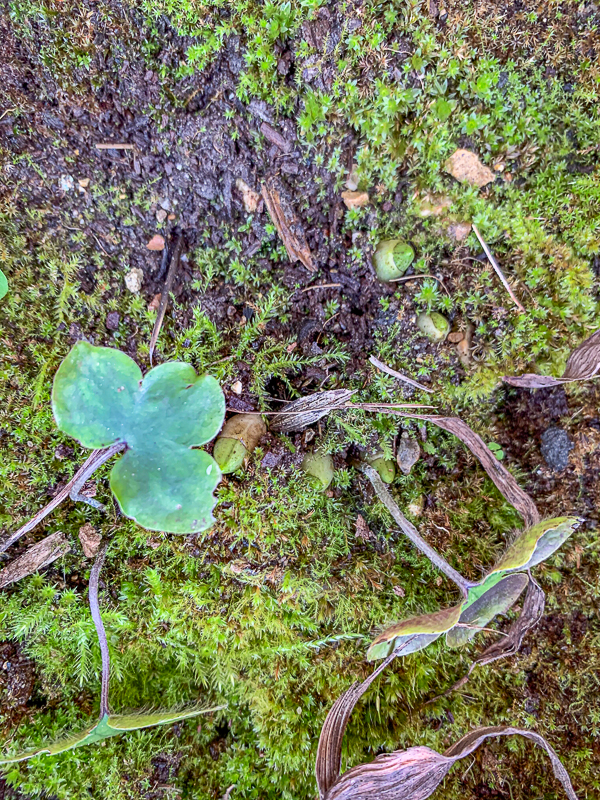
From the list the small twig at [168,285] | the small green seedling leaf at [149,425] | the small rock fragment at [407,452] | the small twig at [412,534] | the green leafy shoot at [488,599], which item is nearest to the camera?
the small green seedling leaf at [149,425]

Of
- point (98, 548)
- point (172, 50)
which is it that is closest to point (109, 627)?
point (98, 548)

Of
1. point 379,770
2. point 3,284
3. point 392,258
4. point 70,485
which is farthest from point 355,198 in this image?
point 379,770

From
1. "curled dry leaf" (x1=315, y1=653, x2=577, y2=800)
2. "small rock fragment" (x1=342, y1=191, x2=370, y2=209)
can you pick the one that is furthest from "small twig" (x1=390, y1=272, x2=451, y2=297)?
"curled dry leaf" (x1=315, y1=653, x2=577, y2=800)

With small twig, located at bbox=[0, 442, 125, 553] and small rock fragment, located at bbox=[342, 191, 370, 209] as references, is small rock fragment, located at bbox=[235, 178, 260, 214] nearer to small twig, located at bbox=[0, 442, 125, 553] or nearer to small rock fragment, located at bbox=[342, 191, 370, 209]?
small rock fragment, located at bbox=[342, 191, 370, 209]

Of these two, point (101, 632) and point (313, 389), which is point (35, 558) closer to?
point (101, 632)

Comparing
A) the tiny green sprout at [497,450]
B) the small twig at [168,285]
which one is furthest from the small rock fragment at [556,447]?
the small twig at [168,285]

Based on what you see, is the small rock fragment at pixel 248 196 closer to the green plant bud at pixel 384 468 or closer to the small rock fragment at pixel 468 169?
the small rock fragment at pixel 468 169
